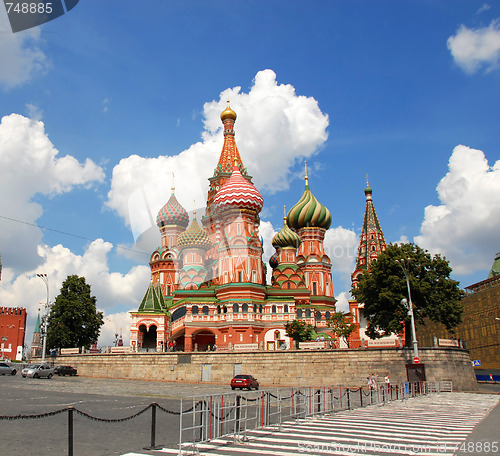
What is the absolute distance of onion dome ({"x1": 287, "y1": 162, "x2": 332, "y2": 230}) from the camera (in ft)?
226

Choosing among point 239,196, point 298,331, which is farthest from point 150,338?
point 239,196

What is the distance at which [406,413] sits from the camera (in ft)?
58.0

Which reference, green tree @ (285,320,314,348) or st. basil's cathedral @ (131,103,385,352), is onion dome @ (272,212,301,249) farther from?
green tree @ (285,320,314,348)

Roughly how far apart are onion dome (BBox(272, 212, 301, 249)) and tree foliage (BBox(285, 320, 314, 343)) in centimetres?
1628

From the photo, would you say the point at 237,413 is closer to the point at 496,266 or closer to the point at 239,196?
the point at 239,196

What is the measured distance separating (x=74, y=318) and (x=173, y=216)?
78.4ft

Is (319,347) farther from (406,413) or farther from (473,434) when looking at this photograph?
(473,434)

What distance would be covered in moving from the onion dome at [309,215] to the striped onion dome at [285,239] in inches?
147

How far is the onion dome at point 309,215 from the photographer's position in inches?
2717

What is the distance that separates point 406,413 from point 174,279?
53347mm

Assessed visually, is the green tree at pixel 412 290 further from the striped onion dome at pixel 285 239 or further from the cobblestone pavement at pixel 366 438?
the striped onion dome at pixel 285 239

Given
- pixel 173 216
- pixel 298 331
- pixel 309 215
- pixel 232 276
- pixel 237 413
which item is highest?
pixel 173 216

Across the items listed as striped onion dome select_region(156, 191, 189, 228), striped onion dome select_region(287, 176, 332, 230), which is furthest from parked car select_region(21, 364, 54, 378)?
striped onion dome select_region(287, 176, 332, 230)

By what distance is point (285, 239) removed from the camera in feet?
214
